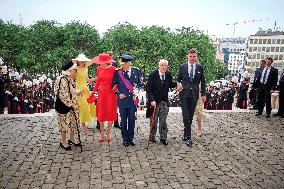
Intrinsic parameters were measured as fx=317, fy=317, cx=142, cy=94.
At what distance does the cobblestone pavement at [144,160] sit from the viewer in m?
5.46

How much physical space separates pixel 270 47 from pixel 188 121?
12115cm

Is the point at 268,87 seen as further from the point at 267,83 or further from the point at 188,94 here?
the point at 188,94

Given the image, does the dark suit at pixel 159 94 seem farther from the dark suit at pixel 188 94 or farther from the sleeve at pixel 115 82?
the sleeve at pixel 115 82

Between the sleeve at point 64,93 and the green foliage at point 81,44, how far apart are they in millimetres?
34542

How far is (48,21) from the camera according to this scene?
46.3 m

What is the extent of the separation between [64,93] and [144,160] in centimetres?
230

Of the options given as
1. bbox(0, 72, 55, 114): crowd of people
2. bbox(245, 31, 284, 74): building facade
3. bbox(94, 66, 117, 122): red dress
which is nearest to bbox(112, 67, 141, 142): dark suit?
bbox(94, 66, 117, 122): red dress

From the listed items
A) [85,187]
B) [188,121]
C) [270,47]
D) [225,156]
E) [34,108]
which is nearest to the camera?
[85,187]

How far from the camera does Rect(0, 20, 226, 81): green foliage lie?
40781mm

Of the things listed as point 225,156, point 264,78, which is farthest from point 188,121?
point 264,78

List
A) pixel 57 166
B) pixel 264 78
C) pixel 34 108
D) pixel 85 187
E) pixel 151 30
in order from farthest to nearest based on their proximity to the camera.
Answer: pixel 151 30 < pixel 34 108 < pixel 264 78 < pixel 57 166 < pixel 85 187

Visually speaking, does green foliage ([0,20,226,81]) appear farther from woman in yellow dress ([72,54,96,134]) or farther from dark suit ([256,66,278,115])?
woman in yellow dress ([72,54,96,134])

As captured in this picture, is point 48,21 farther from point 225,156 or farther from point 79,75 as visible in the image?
point 225,156

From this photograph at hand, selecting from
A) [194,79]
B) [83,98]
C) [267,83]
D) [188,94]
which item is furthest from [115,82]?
[267,83]
